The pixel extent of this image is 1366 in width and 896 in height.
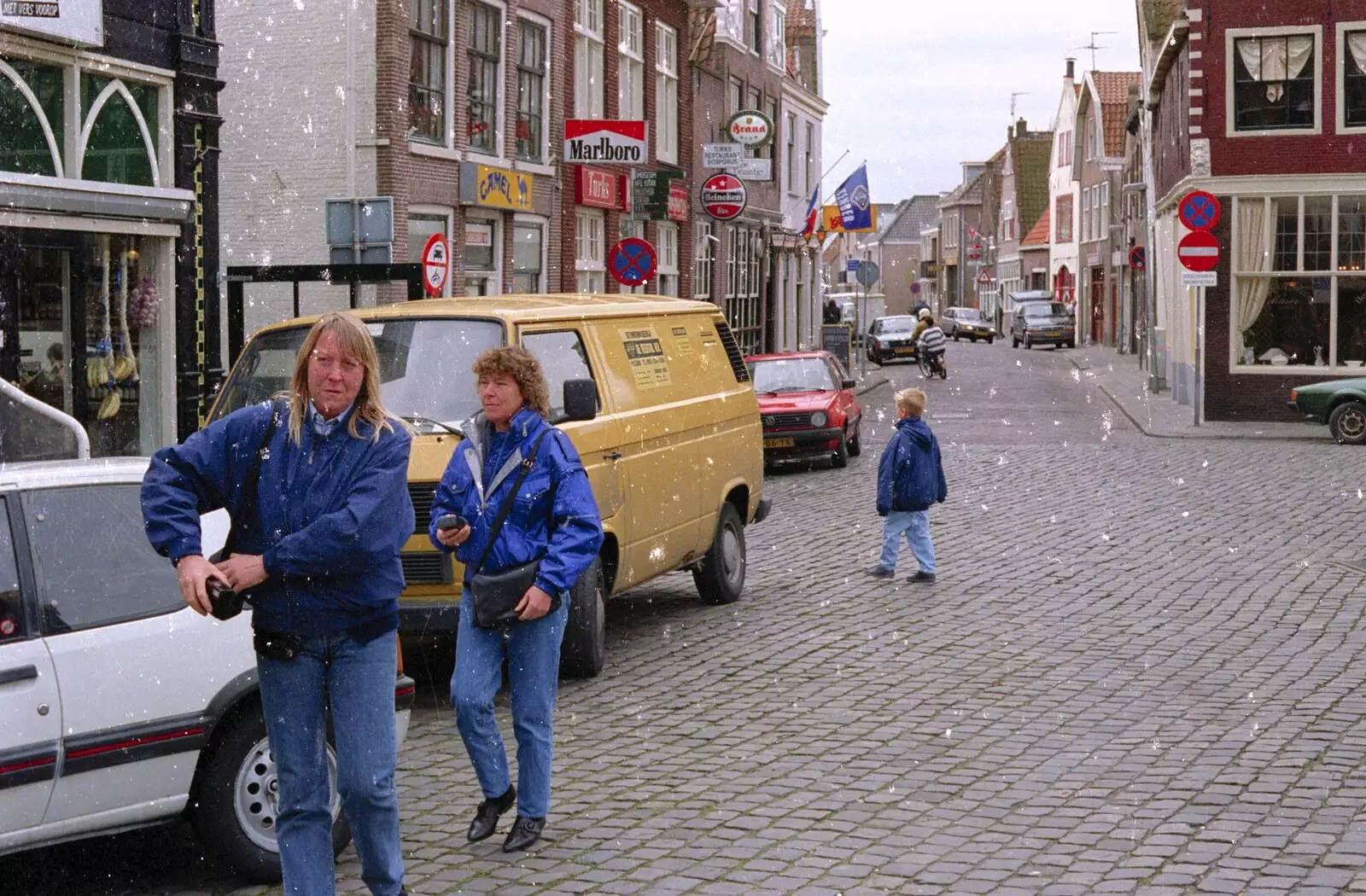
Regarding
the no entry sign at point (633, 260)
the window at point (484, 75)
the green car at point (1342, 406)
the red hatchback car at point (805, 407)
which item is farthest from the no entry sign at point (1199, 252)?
the window at point (484, 75)

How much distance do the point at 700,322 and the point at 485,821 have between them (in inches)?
233

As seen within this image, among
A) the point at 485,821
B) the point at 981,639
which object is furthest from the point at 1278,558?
the point at 485,821

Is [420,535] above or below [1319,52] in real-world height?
below

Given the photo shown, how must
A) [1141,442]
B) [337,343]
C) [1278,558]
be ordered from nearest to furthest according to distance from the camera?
[337,343], [1278,558], [1141,442]

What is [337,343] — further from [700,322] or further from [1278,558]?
[1278,558]

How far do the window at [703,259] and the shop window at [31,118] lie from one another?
21.3 m

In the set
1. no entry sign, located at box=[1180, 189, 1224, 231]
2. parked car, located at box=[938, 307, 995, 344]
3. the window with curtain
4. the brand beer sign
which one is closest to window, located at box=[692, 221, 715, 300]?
the brand beer sign

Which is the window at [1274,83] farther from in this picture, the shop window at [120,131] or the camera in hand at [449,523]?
the camera in hand at [449,523]

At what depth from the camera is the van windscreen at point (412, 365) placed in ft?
29.4

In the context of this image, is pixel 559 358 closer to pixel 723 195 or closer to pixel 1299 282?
pixel 1299 282

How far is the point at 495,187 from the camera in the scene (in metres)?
24.2

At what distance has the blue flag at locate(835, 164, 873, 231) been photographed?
152 ft

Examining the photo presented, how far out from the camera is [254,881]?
5.90 meters

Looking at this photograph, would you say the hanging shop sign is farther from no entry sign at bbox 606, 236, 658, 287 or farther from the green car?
the green car
